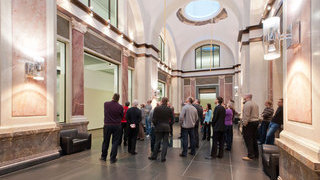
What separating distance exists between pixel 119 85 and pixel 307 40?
7.89 meters

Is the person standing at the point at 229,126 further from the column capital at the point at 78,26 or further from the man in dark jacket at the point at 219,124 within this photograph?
the column capital at the point at 78,26

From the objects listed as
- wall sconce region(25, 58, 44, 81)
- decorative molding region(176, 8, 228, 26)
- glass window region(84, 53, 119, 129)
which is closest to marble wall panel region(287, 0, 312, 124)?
wall sconce region(25, 58, 44, 81)

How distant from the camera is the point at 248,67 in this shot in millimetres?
7691

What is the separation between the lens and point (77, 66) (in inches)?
243

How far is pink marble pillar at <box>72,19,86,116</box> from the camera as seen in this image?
601 cm

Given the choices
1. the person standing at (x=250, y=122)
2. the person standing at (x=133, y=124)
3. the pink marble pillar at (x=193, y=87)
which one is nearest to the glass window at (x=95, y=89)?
the person standing at (x=133, y=124)

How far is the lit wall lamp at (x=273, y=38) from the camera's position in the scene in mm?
2334

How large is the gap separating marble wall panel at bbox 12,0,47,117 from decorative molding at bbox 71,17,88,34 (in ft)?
5.46

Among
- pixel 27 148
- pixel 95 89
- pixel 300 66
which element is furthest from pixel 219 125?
pixel 95 89

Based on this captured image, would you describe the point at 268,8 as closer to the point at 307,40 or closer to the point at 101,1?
the point at 307,40

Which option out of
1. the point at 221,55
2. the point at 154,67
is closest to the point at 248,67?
the point at 154,67

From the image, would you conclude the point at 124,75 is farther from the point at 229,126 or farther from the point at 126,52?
the point at 229,126

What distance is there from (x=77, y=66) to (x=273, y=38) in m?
5.93

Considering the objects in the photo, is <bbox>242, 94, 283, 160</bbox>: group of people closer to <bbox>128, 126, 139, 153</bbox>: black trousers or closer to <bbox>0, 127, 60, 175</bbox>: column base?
<bbox>128, 126, 139, 153</bbox>: black trousers
